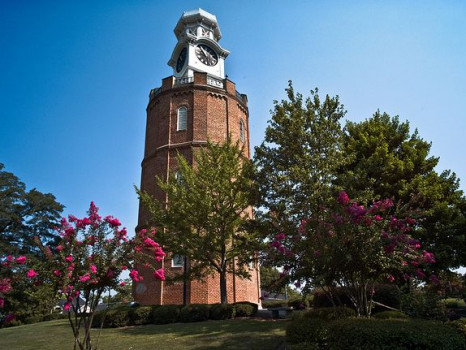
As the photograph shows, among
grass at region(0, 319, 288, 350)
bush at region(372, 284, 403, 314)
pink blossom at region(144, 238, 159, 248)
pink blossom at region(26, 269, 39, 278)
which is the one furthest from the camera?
bush at region(372, 284, 403, 314)

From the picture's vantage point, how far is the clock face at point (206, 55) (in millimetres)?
33250

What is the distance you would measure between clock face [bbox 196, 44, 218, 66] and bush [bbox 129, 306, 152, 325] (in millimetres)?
24364

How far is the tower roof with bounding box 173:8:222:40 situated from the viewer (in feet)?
115

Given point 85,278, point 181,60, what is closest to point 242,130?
point 181,60

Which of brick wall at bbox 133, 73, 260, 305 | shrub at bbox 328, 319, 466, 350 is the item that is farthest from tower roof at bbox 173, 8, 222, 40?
shrub at bbox 328, 319, 466, 350

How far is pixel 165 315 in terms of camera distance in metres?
15.8

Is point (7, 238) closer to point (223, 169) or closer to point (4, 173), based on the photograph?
point (4, 173)

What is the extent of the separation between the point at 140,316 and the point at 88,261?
33.2 feet

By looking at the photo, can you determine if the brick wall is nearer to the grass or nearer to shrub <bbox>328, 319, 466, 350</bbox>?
the grass

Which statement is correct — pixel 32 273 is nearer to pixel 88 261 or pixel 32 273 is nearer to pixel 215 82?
pixel 88 261

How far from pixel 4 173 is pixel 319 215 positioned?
36.5 meters

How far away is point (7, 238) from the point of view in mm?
33438

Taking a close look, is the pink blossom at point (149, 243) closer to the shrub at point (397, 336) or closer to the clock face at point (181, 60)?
the shrub at point (397, 336)

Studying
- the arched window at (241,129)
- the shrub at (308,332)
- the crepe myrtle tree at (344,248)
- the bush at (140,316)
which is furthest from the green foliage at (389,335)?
the arched window at (241,129)
